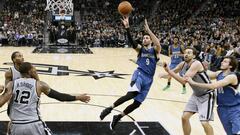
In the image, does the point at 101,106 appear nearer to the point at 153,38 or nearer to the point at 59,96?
the point at 153,38

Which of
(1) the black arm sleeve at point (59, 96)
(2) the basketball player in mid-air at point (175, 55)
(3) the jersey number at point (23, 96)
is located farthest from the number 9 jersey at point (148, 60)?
(2) the basketball player in mid-air at point (175, 55)

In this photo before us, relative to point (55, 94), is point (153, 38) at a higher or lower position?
higher

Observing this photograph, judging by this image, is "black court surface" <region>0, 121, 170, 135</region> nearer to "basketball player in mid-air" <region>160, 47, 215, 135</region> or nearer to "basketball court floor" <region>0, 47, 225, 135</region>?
"basketball court floor" <region>0, 47, 225, 135</region>

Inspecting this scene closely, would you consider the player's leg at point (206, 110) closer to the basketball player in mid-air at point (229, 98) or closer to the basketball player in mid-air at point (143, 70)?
the basketball player in mid-air at point (229, 98)

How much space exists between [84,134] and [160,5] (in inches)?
1168

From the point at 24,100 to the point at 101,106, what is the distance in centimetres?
508

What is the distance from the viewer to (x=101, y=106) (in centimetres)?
983

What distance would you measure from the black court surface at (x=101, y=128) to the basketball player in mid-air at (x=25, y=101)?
2469 mm

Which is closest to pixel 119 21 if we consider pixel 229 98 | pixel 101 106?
pixel 101 106

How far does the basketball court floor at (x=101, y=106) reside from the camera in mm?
7824

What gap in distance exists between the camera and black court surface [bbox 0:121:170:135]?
24.4 ft

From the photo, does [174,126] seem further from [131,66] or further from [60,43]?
[60,43]

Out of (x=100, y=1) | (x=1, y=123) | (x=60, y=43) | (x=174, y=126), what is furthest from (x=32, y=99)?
(x=100, y=1)

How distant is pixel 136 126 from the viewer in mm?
7984
